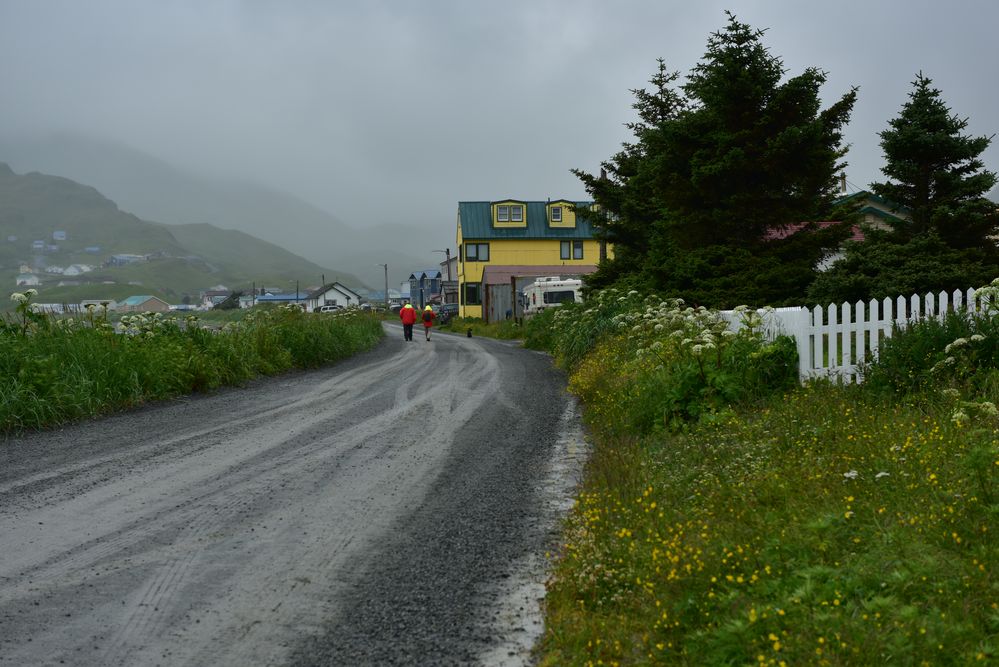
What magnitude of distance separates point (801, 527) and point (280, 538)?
11.7 feet

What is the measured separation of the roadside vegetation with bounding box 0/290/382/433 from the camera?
1073 cm

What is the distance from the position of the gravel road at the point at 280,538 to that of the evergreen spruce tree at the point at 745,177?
8459 mm

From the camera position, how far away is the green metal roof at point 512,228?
204 feet

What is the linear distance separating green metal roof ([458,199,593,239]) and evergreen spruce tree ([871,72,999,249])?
3931cm

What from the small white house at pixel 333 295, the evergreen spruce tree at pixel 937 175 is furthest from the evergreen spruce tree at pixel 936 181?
the small white house at pixel 333 295

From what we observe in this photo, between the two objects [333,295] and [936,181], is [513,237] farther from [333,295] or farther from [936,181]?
[333,295]

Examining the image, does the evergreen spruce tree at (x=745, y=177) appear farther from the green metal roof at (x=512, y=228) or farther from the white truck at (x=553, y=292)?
the green metal roof at (x=512, y=228)

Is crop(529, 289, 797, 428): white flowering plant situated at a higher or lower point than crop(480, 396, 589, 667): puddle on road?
higher

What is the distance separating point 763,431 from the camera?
23.2 ft

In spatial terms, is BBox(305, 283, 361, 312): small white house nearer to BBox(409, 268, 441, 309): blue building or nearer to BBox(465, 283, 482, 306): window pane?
BBox(409, 268, 441, 309): blue building

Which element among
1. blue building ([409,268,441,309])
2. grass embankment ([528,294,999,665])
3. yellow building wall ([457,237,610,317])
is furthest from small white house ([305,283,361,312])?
grass embankment ([528,294,999,665])

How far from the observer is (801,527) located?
4.62m

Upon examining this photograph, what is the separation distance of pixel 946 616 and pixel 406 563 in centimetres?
315

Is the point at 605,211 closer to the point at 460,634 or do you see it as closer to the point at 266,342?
the point at 266,342
